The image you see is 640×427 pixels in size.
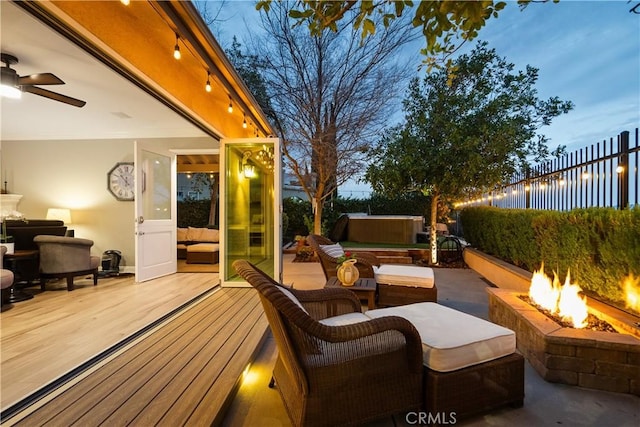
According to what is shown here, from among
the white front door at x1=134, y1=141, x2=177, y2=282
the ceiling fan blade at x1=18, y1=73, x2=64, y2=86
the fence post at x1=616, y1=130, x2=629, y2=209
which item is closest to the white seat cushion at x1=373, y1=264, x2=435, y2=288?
the fence post at x1=616, y1=130, x2=629, y2=209

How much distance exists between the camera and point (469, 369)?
1732mm

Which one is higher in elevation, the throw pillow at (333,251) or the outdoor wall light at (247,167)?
the outdoor wall light at (247,167)

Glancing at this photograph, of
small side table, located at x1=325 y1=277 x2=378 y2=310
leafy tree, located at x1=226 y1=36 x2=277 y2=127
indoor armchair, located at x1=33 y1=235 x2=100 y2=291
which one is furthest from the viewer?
leafy tree, located at x1=226 y1=36 x2=277 y2=127

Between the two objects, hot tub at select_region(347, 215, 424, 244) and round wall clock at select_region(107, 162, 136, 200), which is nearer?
round wall clock at select_region(107, 162, 136, 200)

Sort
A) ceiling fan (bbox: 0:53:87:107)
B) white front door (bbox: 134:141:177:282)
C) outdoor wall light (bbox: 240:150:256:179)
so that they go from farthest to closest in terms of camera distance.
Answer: outdoor wall light (bbox: 240:150:256:179)
white front door (bbox: 134:141:177:282)
ceiling fan (bbox: 0:53:87:107)

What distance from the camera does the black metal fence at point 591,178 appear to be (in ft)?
9.71

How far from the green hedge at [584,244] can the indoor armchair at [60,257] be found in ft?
20.3

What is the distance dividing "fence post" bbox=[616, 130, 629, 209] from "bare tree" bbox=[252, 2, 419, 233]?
487cm

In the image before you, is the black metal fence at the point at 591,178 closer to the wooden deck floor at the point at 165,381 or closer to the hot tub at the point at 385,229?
the wooden deck floor at the point at 165,381

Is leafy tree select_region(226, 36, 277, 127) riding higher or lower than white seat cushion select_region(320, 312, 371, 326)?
higher

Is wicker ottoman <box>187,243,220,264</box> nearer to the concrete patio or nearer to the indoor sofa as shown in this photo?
the indoor sofa

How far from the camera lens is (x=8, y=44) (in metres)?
2.82

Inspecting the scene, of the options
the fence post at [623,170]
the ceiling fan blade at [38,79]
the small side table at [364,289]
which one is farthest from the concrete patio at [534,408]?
the ceiling fan blade at [38,79]

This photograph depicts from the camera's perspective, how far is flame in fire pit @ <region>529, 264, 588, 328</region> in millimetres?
2406
